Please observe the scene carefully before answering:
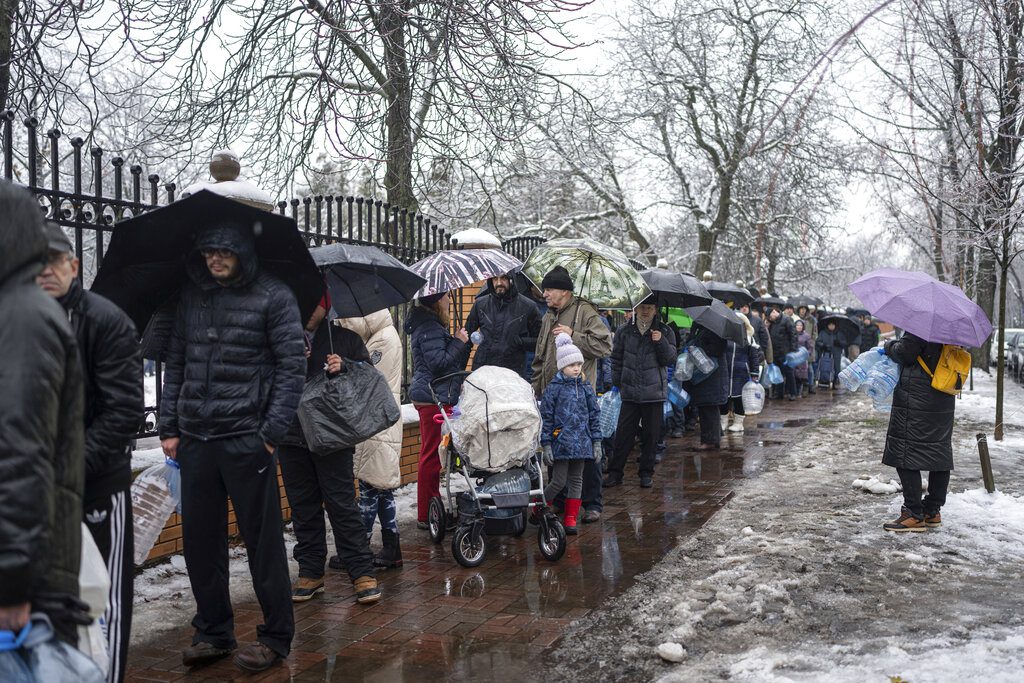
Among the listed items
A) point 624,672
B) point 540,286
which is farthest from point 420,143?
point 624,672

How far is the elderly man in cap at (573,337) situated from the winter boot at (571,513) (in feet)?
1.54

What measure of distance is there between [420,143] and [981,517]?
22.3ft

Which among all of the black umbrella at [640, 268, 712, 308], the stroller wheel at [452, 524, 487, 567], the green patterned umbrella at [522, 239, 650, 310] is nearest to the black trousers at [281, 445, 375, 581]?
the stroller wheel at [452, 524, 487, 567]

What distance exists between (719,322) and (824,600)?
583 centimetres

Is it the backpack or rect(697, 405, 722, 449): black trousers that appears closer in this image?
the backpack

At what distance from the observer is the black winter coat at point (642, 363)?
347 inches

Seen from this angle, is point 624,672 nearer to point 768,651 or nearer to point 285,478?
point 768,651

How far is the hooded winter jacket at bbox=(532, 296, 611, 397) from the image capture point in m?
7.36

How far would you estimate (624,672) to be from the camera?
4324 millimetres

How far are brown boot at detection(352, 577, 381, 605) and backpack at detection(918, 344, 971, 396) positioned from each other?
Result: 414cm

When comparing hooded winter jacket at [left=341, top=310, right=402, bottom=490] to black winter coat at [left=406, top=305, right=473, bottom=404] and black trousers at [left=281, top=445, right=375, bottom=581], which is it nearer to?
black winter coat at [left=406, top=305, right=473, bottom=404]

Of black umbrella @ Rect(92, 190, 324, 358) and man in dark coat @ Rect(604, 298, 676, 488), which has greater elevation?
black umbrella @ Rect(92, 190, 324, 358)

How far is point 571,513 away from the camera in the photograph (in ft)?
22.5

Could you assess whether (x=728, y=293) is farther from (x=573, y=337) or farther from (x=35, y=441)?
(x=35, y=441)
